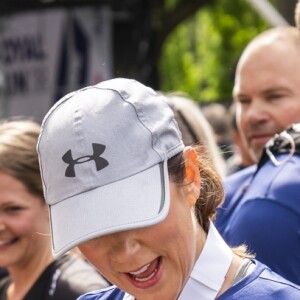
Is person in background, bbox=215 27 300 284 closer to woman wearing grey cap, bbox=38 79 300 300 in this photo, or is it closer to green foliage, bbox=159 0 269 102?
woman wearing grey cap, bbox=38 79 300 300

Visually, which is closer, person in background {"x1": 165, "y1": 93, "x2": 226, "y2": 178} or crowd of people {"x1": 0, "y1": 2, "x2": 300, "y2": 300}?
crowd of people {"x1": 0, "y1": 2, "x2": 300, "y2": 300}

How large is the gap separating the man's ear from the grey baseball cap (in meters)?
0.07

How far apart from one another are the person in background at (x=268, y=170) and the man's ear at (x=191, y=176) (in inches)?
24.5

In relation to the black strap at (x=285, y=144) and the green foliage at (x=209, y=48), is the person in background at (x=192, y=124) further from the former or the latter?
the green foliage at (x=209, y=48)

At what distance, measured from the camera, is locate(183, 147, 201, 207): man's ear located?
191 cm

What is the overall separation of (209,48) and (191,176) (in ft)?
66.5

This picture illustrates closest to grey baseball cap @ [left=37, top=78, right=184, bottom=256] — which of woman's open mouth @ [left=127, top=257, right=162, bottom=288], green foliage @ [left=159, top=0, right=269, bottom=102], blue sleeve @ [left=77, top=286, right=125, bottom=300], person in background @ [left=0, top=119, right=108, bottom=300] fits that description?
woman's open mouth @ [left=127, top=257, right=162, bottom=288]

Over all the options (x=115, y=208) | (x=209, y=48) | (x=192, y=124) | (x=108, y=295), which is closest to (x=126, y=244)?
(x=115, y=208)

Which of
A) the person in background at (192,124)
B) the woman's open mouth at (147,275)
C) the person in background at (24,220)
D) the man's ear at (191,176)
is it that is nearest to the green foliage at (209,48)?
the person in background at (192,124)

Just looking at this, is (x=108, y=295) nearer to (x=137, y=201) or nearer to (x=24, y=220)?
(x=137, y=201)

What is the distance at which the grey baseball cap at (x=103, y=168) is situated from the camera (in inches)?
70.1

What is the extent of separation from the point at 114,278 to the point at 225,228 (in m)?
0.95

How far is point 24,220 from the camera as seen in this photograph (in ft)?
10.6

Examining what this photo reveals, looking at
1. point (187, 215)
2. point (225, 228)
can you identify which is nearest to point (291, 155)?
point (225, 228)
